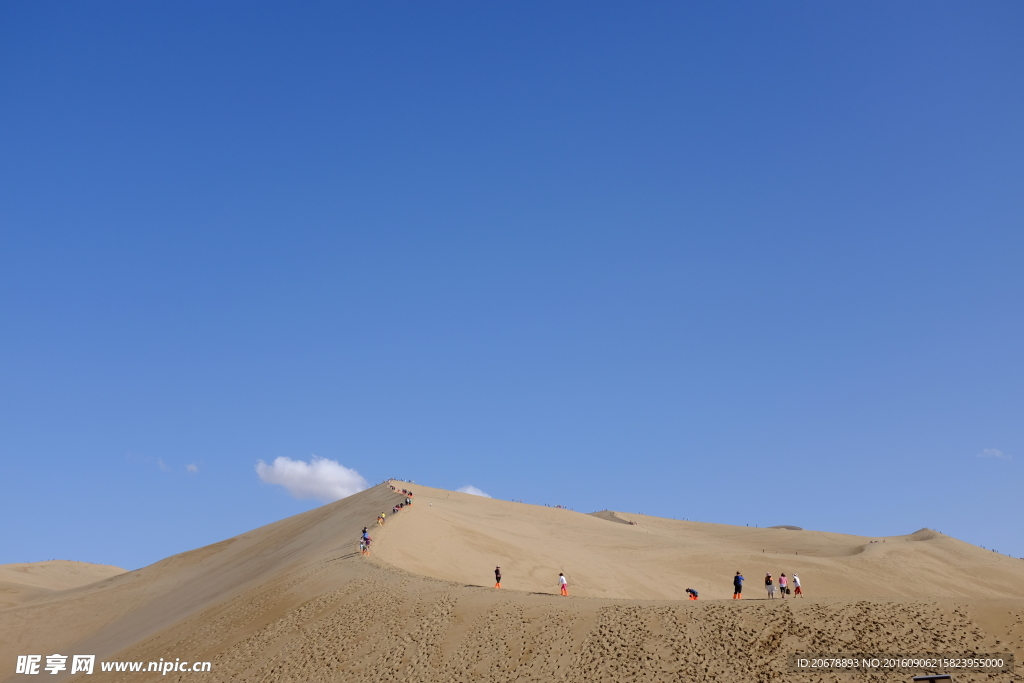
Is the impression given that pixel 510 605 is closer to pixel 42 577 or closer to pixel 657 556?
pixel 657 556

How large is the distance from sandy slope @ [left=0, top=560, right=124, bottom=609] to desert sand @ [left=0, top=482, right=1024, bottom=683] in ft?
9.62

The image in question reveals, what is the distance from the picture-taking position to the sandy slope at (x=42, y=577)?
68000 mm

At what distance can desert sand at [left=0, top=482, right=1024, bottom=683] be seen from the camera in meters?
23.2

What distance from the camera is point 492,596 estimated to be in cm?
3028

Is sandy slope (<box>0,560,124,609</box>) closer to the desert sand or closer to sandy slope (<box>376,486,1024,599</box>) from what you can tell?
the desert sand

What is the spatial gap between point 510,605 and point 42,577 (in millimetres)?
74632

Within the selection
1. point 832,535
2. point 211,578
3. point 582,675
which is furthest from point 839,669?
point 832,535

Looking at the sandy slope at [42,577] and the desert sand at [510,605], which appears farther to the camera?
the sandy slope at [42,577]

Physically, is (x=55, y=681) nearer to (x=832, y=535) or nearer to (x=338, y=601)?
(x=338, y=601)

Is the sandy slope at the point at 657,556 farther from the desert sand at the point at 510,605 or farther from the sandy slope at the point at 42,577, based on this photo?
the sandy slope at the point at 42,577

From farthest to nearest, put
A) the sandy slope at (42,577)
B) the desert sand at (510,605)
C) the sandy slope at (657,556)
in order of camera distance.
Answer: the sandy slope at (42,577) < the sandy slope at (657,556) < the desert sand at (510,605)

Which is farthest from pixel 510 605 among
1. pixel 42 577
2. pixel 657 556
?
pixel 42 577

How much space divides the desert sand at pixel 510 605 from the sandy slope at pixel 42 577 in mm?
2932

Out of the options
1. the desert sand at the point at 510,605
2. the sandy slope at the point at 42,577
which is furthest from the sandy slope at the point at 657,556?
the sandy slope at the point at 42,577
